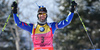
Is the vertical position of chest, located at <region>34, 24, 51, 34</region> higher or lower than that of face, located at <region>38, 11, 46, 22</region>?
lower

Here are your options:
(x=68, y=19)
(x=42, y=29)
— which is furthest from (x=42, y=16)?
(x=68, y=19)

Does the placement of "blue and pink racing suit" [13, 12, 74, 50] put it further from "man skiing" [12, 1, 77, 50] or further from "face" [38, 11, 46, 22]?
"face" [38, 11, 46, 22]

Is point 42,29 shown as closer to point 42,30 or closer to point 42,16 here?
point 42,30

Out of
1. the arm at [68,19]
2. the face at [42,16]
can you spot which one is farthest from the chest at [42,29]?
the arm at [68,19]

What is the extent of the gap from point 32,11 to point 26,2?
1.67 meters

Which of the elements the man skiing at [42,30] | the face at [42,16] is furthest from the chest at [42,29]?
the face at [42,16]

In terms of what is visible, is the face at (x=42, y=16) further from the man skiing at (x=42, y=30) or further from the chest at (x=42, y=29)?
the chest at (x=42, y=29)

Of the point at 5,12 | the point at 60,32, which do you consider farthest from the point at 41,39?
the point at 5,12

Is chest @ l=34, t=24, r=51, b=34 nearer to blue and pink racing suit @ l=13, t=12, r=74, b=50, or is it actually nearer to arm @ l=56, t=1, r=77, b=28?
blue and pink racing suit @ l=13, t=12, r=74, b=50

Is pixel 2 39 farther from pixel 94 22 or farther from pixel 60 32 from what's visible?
pixel 94 22

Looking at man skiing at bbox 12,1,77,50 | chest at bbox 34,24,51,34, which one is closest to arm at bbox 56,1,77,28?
man skiing at bbox 12,1,77,50

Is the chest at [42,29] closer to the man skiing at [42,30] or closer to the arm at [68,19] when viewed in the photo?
the man skiing at [42,30]

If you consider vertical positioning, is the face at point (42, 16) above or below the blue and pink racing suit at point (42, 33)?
above

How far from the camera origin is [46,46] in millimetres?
3695
